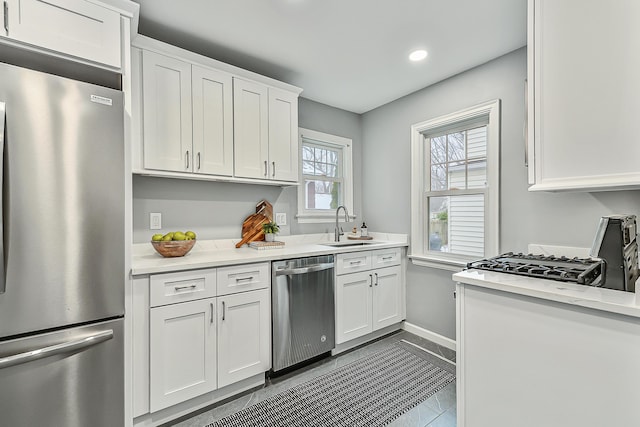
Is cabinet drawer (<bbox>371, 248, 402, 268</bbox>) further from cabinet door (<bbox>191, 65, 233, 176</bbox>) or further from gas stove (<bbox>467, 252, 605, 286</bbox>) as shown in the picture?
cabinet door (<bbox>191, 65, 233, 176</bbox>)

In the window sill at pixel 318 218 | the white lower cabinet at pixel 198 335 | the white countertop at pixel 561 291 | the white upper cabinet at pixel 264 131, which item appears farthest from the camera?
the window sill at pixel 318 218

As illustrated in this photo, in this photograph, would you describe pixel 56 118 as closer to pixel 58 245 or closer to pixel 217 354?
pixel 58 245

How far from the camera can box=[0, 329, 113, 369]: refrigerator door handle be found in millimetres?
1117

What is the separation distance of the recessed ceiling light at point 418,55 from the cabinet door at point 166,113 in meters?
1.77

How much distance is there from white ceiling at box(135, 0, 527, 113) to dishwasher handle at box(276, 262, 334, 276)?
5.72 feet

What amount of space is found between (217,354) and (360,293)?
1.34 metres

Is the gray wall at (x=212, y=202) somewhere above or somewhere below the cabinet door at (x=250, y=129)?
below

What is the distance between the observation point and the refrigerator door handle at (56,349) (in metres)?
1.12

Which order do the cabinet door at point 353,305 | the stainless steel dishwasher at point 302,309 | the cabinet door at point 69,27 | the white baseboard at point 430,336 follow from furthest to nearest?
the white baseboard at point 430,336, the cabinet door at point 353,305, the stainless steel dishwasher at point 302,309, the cabinet door at point 69,27

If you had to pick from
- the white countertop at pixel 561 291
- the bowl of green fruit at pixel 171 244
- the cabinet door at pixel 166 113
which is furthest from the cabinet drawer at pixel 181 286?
the white countertop at pixel 561 291

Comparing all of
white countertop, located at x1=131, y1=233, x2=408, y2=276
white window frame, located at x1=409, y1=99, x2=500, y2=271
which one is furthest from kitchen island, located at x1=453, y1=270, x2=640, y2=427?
white countertop, located at x1=131, y1=233, x2=408, y2=276

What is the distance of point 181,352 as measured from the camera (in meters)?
1.69

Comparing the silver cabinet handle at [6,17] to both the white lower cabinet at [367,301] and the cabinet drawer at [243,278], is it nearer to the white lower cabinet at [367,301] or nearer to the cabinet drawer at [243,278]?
the cabinet drawer at [243,278]

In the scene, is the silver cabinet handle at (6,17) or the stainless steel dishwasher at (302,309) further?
the stainless steel dishwasher at (302,309)
